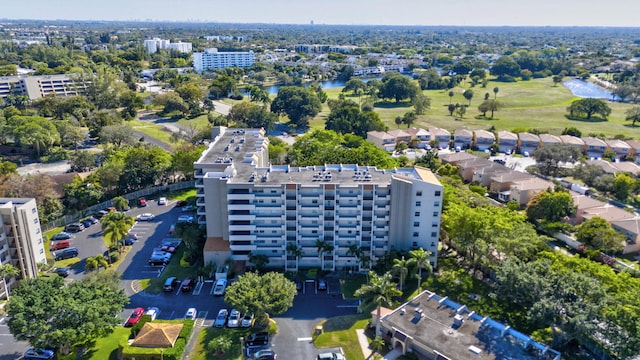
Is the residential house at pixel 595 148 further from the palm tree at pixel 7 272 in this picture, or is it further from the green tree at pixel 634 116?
the palm tree at pixel 7 272

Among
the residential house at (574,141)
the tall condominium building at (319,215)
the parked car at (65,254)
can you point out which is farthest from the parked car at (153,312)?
the residential house at (574,141)

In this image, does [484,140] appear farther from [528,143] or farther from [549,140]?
[549,140]

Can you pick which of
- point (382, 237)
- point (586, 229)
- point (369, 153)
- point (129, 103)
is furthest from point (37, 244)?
point (129, 103)

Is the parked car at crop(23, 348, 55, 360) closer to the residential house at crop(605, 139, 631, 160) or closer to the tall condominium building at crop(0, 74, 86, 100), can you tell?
the residential house at crop(605, 139, 631, 160)

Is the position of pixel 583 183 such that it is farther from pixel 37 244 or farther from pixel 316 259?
pixel 37 244

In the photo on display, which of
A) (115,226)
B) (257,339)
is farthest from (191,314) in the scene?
(115,226)

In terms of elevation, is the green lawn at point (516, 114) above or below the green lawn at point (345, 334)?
above
